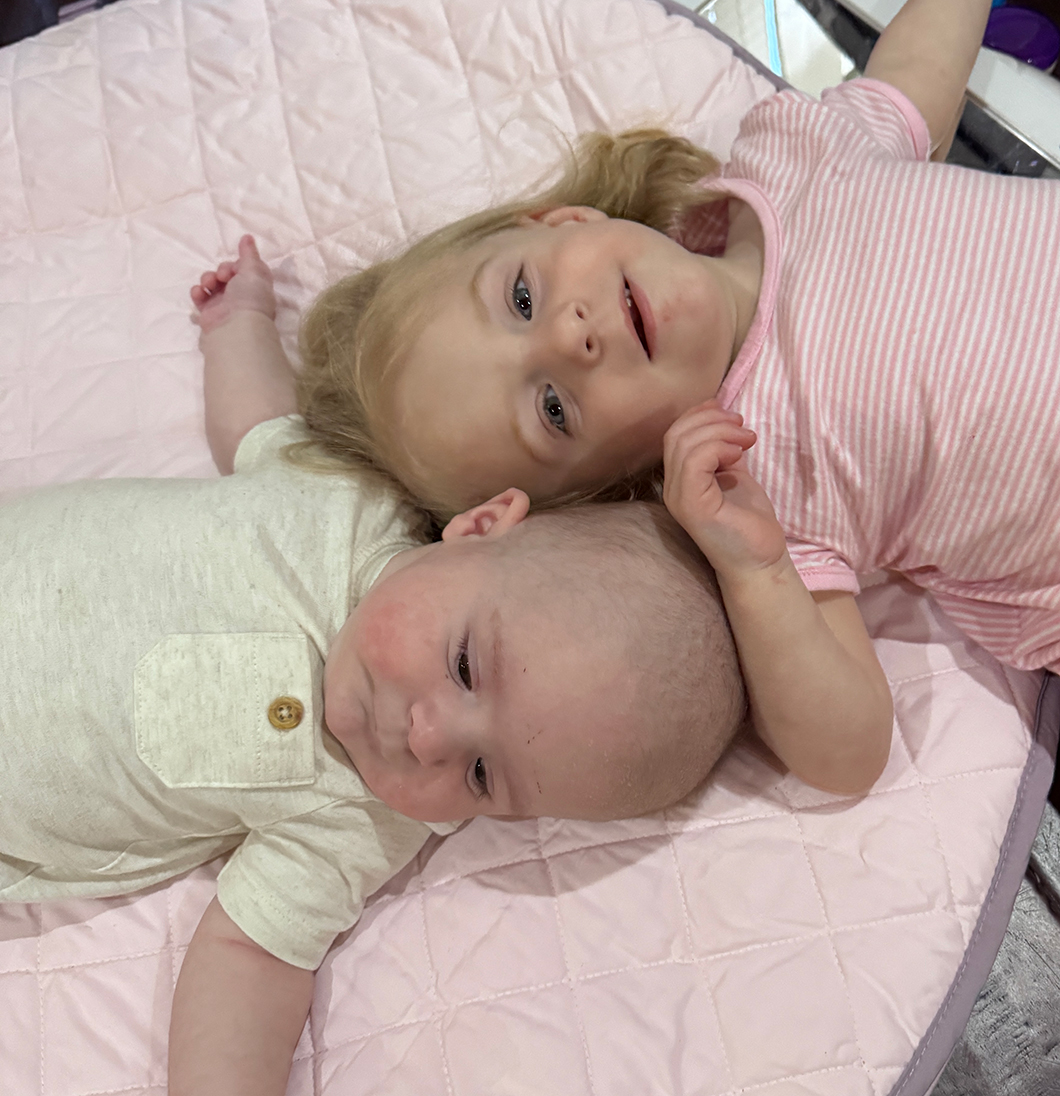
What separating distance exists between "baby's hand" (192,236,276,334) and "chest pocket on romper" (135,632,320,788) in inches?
17.8

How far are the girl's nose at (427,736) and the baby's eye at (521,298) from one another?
368 millimetres

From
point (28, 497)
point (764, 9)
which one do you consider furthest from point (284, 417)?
point (764, 9)

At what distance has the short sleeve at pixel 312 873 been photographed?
88 centimetres

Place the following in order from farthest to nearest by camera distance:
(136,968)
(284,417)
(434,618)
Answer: (284,417), (136,968), (434,618)

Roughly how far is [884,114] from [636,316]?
43 centimetres

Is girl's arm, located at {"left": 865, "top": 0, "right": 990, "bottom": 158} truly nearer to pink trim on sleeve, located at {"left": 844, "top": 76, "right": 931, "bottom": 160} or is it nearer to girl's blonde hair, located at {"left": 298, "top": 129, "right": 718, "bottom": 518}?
pink trim on sleeve, located at {"left": 844, "top": 76, "right": 931, "bottom": 160}

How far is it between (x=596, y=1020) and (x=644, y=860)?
0.15 meters

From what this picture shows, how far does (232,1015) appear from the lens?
33.3 inches

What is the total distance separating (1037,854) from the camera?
3.73 feet

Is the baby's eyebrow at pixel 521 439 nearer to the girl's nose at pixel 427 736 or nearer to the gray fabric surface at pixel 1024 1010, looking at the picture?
the girl's nose at pixel 427 736

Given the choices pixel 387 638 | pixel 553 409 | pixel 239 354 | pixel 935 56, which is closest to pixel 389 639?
pixel 387 638

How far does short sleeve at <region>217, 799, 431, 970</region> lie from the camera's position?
0.88 meters

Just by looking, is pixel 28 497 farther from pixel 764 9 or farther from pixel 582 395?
pixel 764 9

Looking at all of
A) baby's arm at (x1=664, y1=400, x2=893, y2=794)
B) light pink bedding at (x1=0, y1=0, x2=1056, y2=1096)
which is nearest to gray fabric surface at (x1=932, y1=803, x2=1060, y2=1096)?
light pink bedding at (x1=0, y1=0, x2=1056, y2=1096)
